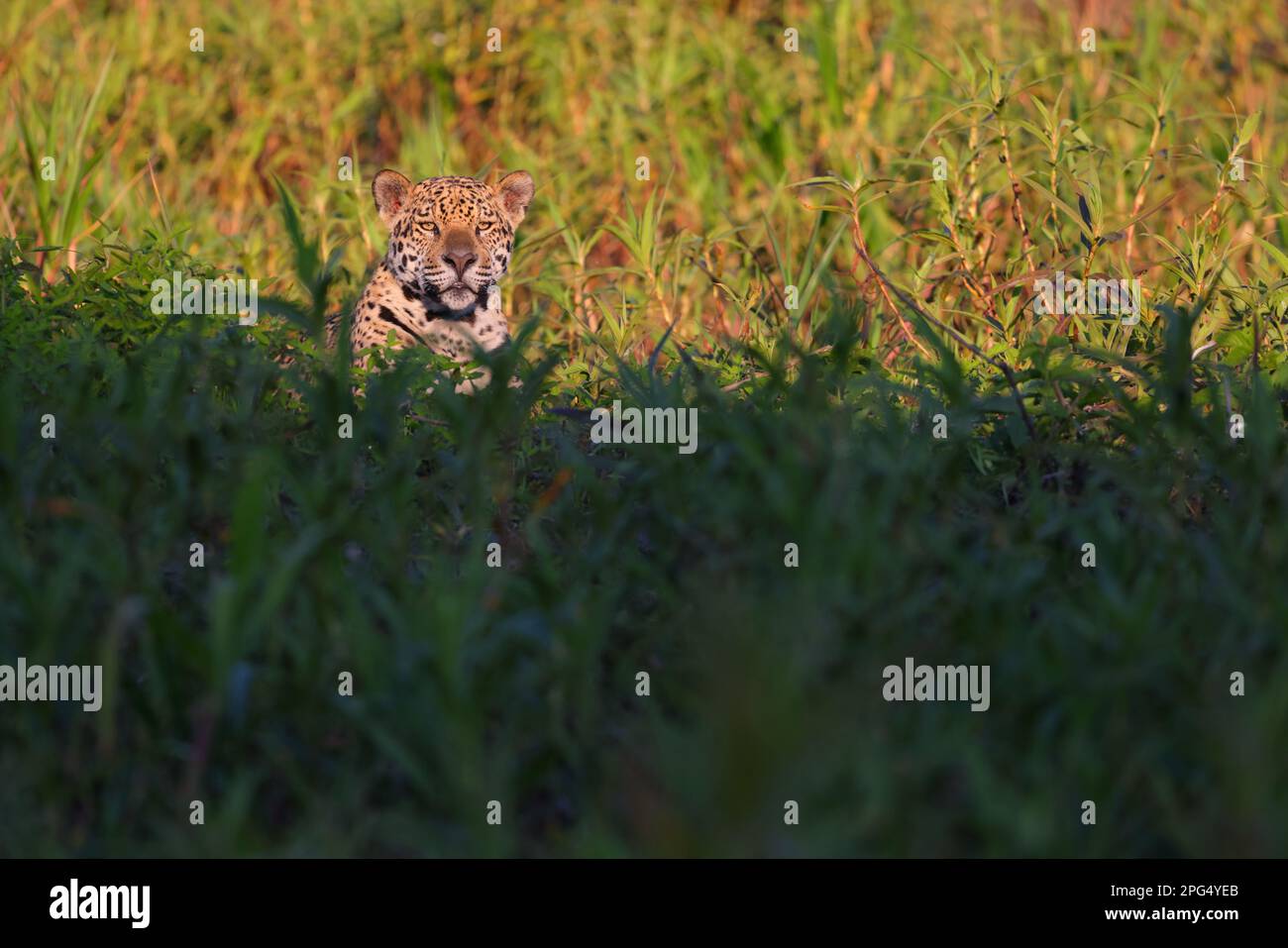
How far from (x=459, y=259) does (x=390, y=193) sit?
473 mm

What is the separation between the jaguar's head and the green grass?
0.35 m

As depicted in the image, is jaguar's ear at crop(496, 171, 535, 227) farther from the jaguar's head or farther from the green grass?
the green grass

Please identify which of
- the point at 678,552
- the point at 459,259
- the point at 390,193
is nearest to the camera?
the point at 678,552

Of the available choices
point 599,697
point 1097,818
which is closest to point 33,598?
point 599,697

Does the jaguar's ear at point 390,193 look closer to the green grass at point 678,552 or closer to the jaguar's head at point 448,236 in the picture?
the jaguar's head at point 448,236

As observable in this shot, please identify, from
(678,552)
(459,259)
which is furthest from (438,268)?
(678,552)

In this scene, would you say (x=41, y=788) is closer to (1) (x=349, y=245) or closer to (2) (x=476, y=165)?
(1) (x=349, y=245)

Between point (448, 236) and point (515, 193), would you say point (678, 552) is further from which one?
point (515, 193)

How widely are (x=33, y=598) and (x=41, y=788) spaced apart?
0.44 metres

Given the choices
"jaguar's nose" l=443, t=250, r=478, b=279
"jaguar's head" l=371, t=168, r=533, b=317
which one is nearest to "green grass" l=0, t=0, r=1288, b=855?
"jaguar's head" l=371, t=168, r=533, b=317

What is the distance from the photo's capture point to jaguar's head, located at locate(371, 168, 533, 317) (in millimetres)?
6078

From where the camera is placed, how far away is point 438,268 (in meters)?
6.06

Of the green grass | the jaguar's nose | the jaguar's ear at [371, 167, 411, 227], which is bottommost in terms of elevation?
the green grass

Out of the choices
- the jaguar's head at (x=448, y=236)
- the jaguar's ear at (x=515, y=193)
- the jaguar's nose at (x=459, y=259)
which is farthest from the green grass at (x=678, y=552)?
the jaguar's nose at (x=459, y=259)
